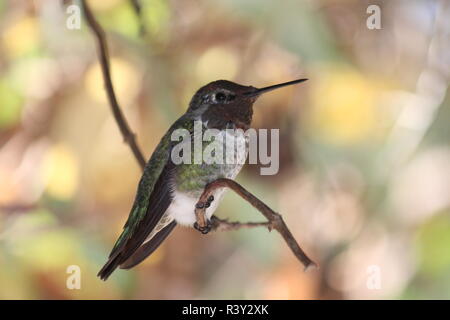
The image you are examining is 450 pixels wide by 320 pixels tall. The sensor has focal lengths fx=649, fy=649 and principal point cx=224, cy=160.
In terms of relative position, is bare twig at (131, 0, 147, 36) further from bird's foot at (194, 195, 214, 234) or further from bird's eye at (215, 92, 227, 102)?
bird's foot at (194, 195, 214, 234)

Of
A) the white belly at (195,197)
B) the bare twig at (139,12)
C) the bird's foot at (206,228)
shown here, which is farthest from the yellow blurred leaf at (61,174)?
the bird's foot at (206,228)

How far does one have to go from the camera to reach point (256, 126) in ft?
9.57

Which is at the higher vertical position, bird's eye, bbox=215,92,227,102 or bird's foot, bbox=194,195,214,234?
bird's eye, bbox=215,92,227,102

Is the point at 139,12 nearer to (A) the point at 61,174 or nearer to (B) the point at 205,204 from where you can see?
(B) the point at 205,204

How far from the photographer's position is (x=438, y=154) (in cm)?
262

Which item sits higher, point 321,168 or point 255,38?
point 255,38

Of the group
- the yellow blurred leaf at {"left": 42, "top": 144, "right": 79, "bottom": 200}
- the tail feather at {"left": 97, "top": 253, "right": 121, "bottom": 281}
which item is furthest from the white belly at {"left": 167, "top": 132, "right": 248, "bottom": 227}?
the yellow blurred leaf at {"left": 42, "top": 144, "right": 79, "bottom": 200}

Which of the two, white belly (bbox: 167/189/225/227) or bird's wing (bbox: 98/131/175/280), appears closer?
bird's wing (bbox: 98/131/175/280)

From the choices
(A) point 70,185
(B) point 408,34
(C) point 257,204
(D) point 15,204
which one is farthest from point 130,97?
(C) point 257,204

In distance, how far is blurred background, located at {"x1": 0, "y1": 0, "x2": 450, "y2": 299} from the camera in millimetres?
2609

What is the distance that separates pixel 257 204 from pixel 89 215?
1.67m

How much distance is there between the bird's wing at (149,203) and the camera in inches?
65.9

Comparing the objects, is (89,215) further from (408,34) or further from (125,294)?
(408,34)

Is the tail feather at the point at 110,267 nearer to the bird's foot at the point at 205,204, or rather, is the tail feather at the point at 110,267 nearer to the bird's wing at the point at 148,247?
the bird's wing at the point at 148,247
